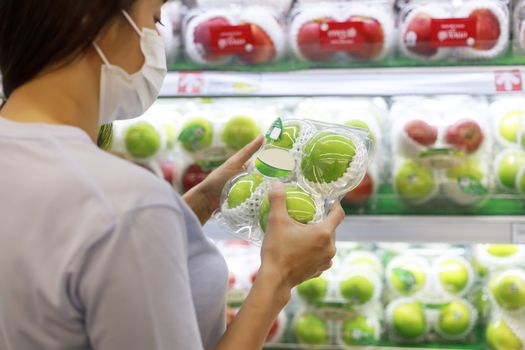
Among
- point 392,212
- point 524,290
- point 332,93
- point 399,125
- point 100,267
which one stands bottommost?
point 524,290

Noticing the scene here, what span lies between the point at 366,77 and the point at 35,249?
3.64 ft

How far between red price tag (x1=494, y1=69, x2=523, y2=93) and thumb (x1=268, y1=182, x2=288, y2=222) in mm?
887

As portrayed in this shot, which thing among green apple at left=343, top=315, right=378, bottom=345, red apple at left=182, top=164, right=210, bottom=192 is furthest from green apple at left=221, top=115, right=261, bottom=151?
green apple at left=343, top=315, right=378, bottom=345

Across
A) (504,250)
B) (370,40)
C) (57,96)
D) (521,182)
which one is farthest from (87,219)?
(504,250)

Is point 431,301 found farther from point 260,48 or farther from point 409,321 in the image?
point 260,48

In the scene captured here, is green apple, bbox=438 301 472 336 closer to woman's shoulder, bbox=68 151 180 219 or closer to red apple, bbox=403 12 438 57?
red apple, bbox=403 12 438 57

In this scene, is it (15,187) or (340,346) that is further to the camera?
(340,346)

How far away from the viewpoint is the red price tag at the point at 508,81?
156 centimetres

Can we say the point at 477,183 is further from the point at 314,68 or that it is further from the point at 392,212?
the point at 314,68

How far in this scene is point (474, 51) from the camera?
1.66 metres

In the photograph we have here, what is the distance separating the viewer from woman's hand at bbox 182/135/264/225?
1.23m

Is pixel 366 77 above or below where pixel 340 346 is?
above

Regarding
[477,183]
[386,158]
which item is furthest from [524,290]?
[386,158]

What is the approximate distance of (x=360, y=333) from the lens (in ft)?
5.73
